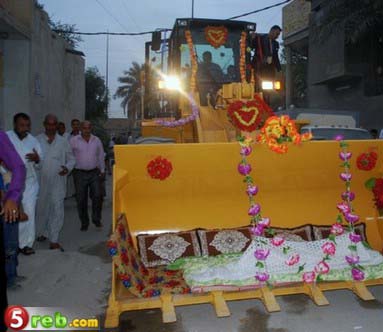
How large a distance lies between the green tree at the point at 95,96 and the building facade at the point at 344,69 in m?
11.3

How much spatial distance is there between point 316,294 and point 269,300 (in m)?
0.41

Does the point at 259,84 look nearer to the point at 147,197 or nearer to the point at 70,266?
the point at 147,197

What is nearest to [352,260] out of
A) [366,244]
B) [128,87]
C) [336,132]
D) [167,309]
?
[366,244]

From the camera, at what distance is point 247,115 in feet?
14.1

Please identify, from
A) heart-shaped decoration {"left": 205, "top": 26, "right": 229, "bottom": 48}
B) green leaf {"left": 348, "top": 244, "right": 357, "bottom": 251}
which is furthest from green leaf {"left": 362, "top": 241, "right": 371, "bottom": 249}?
heart-shaped decoration {"left": 205, "top": 26, "right": 229, "bottom": 48}

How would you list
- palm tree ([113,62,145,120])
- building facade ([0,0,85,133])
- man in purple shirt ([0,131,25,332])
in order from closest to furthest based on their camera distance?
1. man in purple shirt ([0,131,25,332])
2. building facade ([0,0,85,133])
3. palm tree ([113,62,145,120])

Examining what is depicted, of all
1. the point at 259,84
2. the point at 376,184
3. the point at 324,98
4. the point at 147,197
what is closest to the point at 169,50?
the point at 259,84

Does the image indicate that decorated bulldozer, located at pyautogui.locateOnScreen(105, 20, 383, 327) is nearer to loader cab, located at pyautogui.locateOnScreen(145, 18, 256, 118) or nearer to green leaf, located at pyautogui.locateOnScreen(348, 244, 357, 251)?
green leaf, located at pyautogui.locateOnScreen(348, 244, 357, 251)

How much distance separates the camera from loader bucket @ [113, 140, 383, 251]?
407 centimetres

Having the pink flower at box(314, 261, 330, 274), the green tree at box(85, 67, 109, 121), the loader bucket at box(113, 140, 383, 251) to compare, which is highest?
the green tree at box(85, 67, 109, 121)

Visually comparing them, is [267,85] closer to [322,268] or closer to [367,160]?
[367,160]

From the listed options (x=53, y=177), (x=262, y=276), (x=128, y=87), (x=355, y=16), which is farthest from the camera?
(x=128, y=87)

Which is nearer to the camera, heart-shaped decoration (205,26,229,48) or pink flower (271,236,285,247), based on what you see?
pink flower (271,236,285,247)

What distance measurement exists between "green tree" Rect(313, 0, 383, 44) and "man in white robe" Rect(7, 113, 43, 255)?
11526 mm
